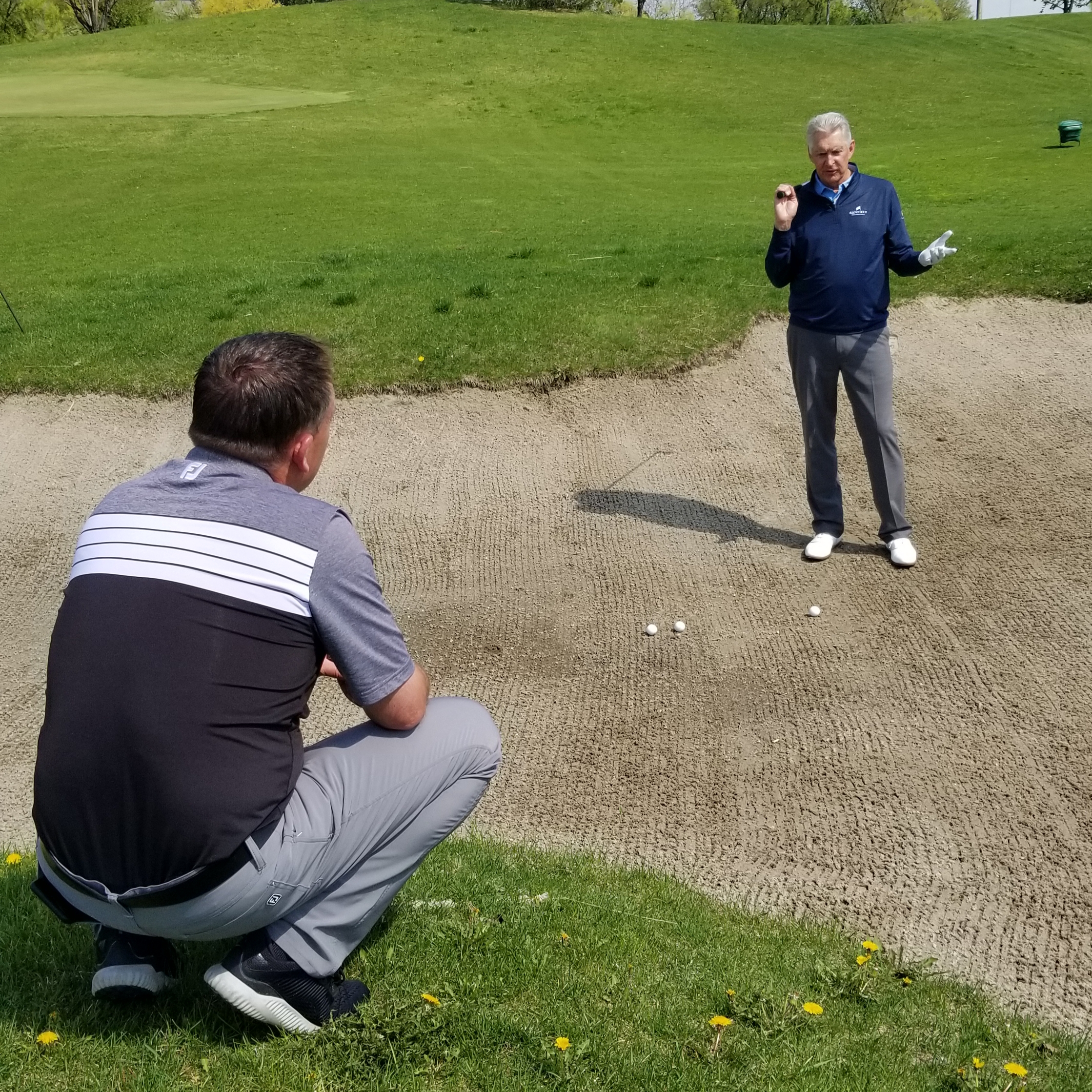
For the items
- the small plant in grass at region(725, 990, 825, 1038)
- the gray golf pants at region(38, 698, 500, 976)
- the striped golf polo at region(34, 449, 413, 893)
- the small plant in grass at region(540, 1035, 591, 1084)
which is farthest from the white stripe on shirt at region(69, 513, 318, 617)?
the small plant in grass at region(725, 990, 825, 1038)

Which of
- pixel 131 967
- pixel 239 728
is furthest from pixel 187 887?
pixel 131 967

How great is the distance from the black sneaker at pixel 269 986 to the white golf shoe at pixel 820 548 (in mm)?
5348

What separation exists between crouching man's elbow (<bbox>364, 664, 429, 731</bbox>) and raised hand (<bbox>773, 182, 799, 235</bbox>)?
4.89m

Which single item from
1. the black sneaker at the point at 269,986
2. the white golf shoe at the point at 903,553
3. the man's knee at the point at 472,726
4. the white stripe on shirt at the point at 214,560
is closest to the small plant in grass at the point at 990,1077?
the man's knee at the point at 472,726

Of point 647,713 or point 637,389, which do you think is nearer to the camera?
point 647,713

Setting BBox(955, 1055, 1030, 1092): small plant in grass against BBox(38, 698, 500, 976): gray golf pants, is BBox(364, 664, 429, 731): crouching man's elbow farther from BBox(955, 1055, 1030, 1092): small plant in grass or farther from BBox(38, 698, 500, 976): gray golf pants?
BBox(955, 1055, 1030, 1092): small plant in grass

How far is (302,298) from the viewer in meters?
12.1

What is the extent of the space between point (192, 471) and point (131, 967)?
1386 millimetres

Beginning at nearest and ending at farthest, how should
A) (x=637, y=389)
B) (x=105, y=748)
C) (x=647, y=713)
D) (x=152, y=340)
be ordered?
(x=105, y=748) → (x=647, y=713) → (x=637, y=389) → (x=152, y=340)

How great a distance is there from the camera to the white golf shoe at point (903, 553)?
761 cm

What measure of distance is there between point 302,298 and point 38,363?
2.73m

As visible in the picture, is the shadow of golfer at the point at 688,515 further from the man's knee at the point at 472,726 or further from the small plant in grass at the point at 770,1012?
the man's knee at the point at 472,726

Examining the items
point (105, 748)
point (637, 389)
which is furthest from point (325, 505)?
point (637, 389)

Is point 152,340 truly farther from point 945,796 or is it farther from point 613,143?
point 613,143
